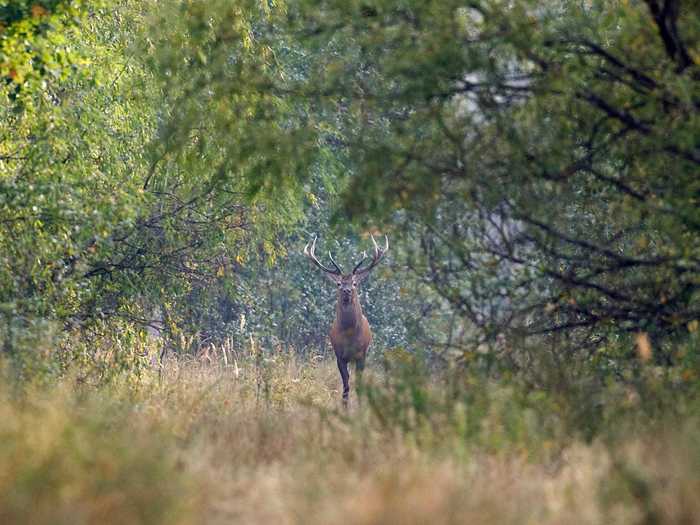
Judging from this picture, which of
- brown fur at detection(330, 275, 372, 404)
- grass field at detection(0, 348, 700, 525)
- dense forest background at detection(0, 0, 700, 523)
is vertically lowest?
grass field at detection(0, 348, 700, 525)

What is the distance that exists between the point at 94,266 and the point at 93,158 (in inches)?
52.0

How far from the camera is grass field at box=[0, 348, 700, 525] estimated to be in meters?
5.14

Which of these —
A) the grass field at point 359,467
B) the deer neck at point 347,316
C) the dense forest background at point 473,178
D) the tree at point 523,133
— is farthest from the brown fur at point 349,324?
the grass field at point 359,467

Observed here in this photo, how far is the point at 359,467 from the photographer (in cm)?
634

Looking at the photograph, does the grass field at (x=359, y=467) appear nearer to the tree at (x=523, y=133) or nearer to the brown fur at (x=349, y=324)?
the tree at (x=523, y=133)

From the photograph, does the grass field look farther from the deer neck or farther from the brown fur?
the deer neck

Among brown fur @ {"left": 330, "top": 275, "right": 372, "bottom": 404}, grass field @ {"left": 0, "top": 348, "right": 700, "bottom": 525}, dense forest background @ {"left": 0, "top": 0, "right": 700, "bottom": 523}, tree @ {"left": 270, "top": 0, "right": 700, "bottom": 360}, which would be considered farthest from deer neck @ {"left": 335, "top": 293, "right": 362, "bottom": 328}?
grass field @ {"left": 0, "top": 348, "right": 700, "bottom": 525}

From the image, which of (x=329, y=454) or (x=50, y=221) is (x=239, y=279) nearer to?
(x=50, y=221)

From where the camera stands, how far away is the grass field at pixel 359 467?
5137mm

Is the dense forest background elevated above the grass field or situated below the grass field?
above

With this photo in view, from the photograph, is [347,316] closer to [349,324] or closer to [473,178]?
[349,324]

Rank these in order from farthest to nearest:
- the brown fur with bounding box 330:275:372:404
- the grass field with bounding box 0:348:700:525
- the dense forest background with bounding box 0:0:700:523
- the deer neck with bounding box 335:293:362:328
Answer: the deer neck with bounding box 335:293:362:328
the brown fur with bounding box 330:275:372:404
the dense forest background with bounding box 0:0:700:523
the grass field with bounding box 0:348:700:525

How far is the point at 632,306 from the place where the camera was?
9.07 m

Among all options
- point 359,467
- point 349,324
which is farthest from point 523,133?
point 349,324
